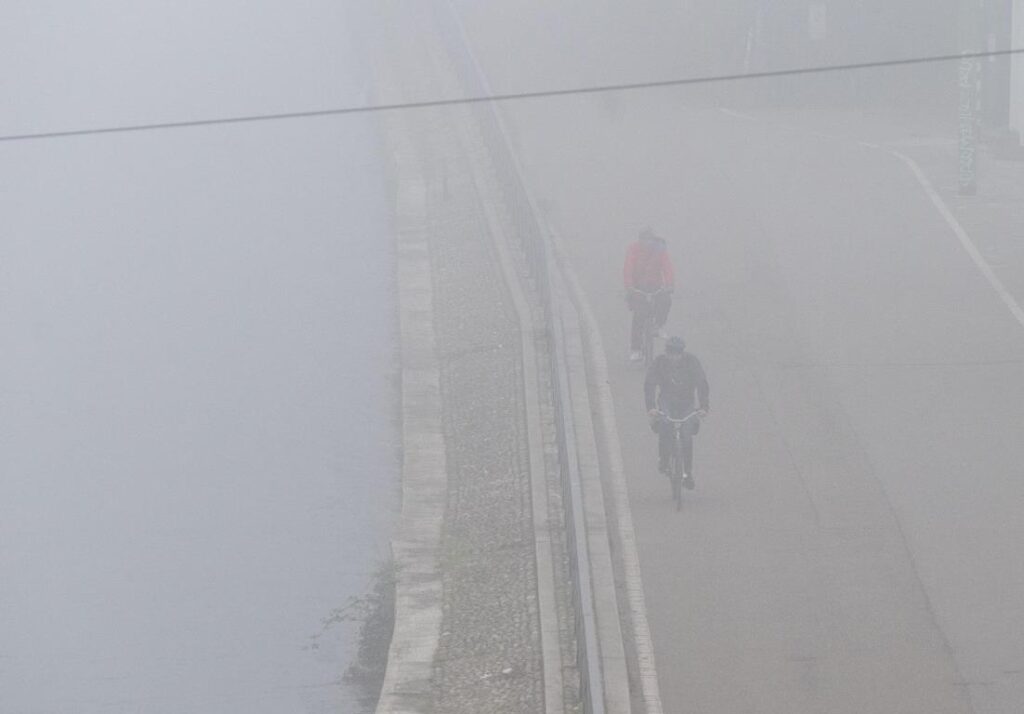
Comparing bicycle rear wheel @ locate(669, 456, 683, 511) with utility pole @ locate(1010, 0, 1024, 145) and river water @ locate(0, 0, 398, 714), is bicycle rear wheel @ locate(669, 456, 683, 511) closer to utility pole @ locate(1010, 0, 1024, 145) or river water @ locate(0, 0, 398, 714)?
river water @ locate(0, 0, 398, 714)

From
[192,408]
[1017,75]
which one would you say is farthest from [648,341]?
[1017,75]

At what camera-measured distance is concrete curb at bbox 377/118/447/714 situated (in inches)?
567

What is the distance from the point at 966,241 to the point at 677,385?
11917 millimetres

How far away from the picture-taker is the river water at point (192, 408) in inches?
673

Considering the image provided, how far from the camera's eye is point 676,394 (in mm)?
17109

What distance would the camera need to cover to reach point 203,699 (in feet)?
52.6

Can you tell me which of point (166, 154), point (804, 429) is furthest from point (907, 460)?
point (166, 154)

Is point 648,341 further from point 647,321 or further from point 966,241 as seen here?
point 966,241

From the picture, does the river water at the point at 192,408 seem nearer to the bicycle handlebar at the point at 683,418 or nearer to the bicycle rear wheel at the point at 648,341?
the bicycle rear wheel at the point at 648,341

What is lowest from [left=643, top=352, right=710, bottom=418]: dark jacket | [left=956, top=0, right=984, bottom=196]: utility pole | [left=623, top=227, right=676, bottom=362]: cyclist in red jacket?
[left=643, top=352, right=710, bottom=418]: dark jacket

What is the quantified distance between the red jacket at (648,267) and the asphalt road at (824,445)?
42.9 inches

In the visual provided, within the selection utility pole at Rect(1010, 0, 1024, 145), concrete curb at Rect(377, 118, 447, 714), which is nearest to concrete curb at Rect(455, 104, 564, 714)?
concrete curb at Rect(377, 118, 447, 714)

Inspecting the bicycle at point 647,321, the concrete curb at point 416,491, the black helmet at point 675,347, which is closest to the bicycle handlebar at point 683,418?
the black helmet at point 675,347

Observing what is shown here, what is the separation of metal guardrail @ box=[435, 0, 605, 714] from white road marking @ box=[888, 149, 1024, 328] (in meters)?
5.52
